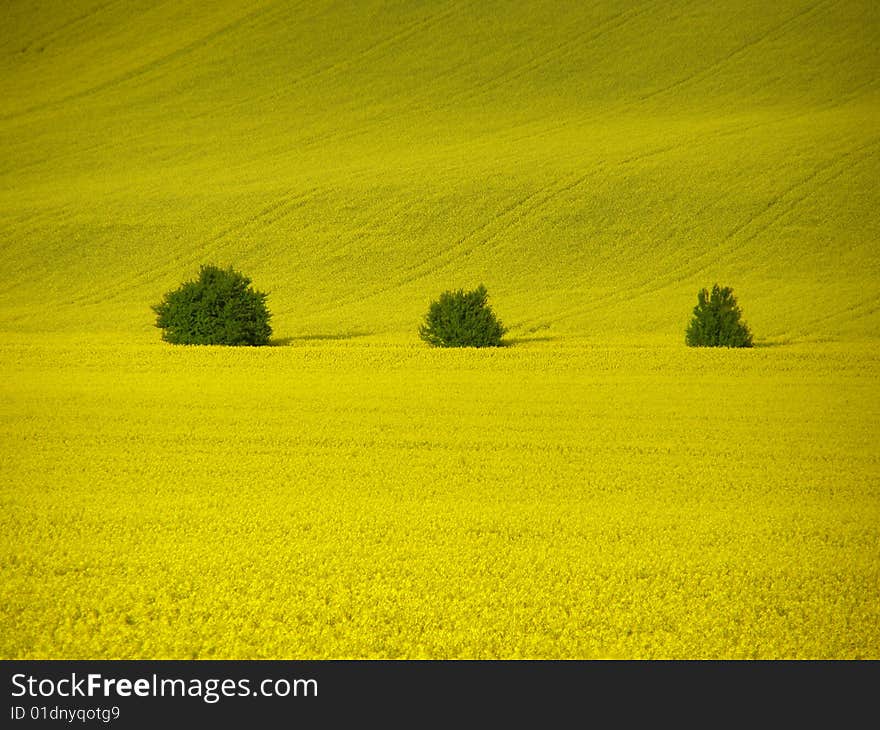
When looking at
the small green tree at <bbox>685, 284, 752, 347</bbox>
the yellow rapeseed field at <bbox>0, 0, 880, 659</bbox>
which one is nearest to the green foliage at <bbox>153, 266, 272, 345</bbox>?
the yellow rapeseed field at <bbox>0, 0, 880, 659</bbox>

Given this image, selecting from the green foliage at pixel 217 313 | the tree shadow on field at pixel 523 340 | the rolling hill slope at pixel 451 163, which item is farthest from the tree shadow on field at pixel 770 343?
the green foliage at pixel 217 313

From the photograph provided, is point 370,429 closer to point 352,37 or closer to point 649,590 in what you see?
point 649,590

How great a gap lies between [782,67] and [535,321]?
3279 cm

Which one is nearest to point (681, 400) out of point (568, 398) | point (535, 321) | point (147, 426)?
point (568, 398)

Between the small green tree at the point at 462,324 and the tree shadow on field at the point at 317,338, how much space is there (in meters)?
3.39

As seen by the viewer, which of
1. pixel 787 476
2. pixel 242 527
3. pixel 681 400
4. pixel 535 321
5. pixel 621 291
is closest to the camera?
pixel 242 527

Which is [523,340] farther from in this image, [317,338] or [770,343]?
[770,343]

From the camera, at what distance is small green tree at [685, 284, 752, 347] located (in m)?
20.0

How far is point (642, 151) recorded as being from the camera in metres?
41.7

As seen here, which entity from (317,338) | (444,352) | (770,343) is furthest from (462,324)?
(770,343)

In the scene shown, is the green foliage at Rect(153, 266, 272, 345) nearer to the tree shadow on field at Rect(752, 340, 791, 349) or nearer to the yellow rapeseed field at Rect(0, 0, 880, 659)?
the yellow rapeseed field at Rect(0, 0, 880, 659)

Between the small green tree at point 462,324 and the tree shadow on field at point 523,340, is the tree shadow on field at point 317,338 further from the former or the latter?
the tree shadow on field at point 523,340

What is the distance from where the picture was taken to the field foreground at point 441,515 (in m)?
5.75

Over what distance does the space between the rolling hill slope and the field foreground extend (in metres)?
9.54
